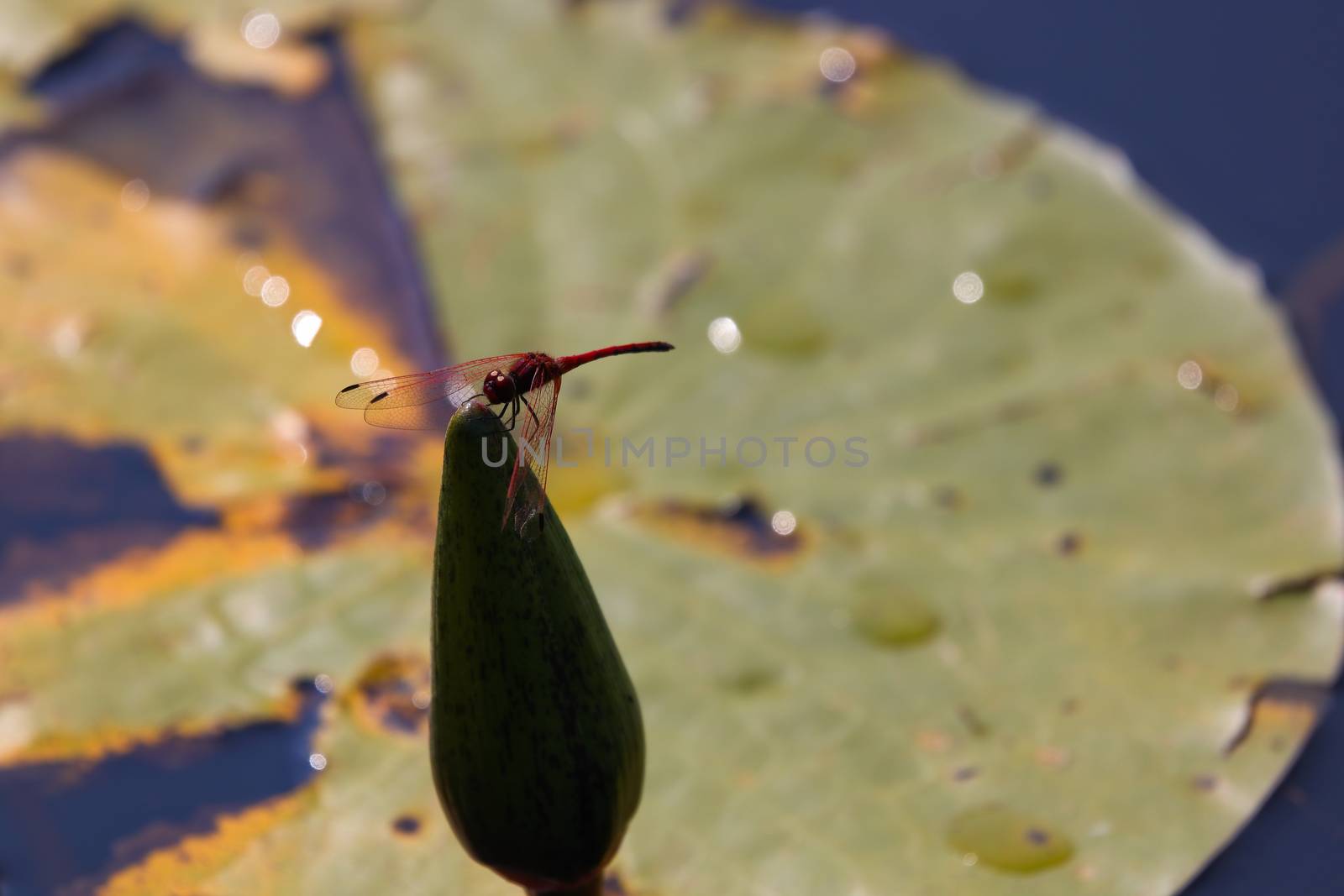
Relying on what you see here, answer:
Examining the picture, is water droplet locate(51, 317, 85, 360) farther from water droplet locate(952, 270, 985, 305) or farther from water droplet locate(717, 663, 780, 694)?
water droplet locate(952, 270, 985, 305)

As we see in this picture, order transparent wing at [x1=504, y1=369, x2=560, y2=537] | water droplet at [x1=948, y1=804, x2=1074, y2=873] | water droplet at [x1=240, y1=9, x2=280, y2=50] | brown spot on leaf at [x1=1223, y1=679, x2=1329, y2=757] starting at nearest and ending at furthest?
transparent wing at [x1=504, y1=369, x2=560, y2=537]
water droplet at [x1=948, y1=804, x2=1074, y2=873]
brown spot on leaf at [x1=1223, y1=679, x2=1329, y2=757]
water droplet at [x1=240, y1=9, x2=280, y2=50]

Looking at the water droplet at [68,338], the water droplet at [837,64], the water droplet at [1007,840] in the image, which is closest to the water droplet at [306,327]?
the water droplet at [68,338]

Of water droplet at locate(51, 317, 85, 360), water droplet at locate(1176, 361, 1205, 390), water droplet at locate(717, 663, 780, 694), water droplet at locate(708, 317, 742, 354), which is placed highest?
water droplet at locate(51, 317, 85, 360)

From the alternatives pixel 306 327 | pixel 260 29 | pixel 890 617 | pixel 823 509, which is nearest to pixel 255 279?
pixel 306 327

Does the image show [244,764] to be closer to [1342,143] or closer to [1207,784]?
[1207,784]

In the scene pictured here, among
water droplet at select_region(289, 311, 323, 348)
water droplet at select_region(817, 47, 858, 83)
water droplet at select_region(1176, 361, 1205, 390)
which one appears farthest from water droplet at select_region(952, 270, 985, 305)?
water droplet at select_region(289, 311, 323, 348)

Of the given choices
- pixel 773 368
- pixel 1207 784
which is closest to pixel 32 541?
pixel 773 368
